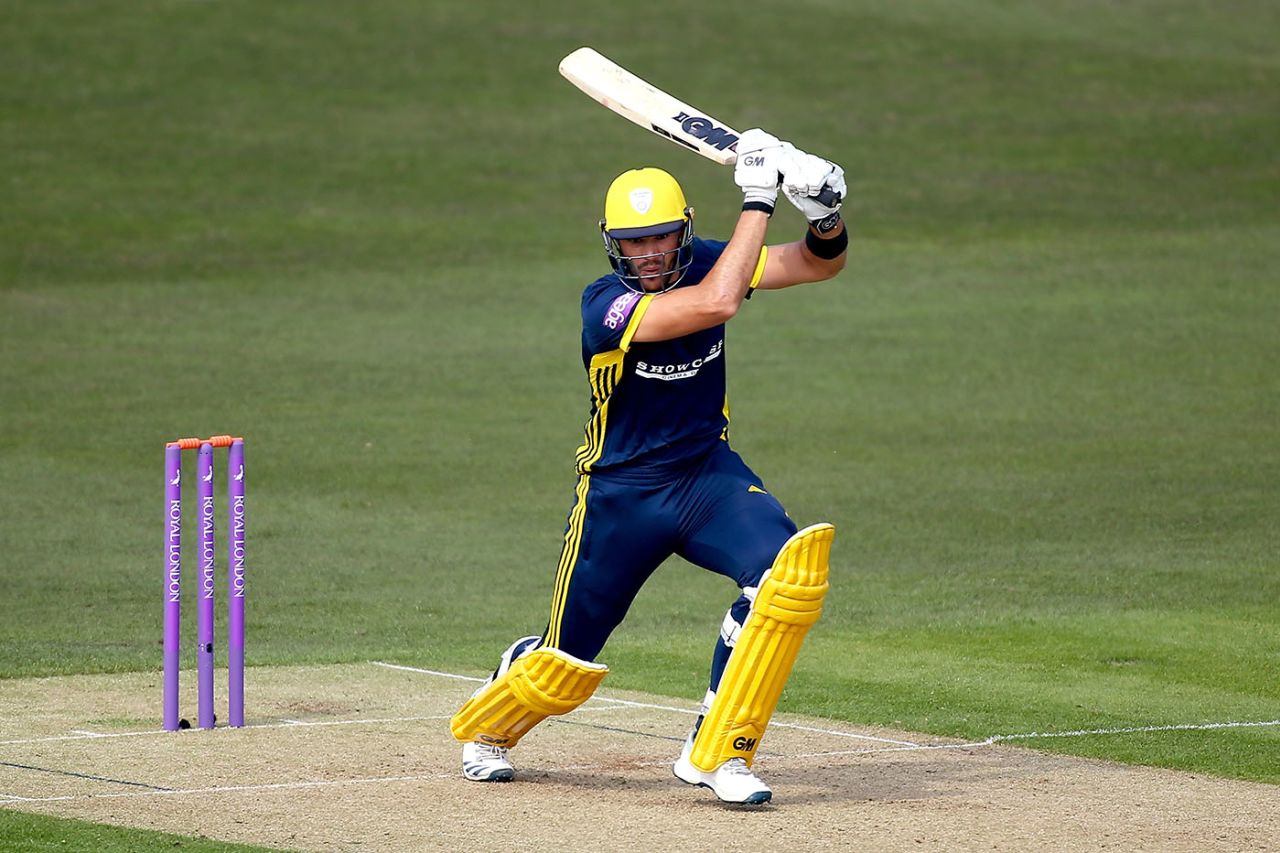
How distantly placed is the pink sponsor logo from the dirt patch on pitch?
158 centimetres

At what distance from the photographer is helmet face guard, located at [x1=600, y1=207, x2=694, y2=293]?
22.5ft

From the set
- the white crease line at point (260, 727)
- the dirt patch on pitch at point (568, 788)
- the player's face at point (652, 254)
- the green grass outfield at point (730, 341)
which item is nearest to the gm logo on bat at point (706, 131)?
the player's face at point (652, 254)

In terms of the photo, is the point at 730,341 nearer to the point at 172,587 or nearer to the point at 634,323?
the point at 172,587

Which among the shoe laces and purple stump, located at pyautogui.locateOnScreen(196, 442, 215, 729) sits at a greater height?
purple stump, located at pyautogui.locateOnScreen(196, 442, 215, 729)

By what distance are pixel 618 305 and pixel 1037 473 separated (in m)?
8.94

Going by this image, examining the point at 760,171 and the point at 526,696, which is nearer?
the point at 760,171

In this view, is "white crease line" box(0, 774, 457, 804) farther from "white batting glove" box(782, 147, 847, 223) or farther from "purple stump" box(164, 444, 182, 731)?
"white batting glove" box(782, 147, 847, 223)

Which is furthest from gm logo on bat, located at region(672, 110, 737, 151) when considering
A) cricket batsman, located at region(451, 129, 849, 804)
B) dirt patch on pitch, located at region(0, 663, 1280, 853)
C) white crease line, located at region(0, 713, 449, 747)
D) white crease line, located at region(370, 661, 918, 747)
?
white crease line, located at region(0, 713, 449, 747)

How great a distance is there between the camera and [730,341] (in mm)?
20172

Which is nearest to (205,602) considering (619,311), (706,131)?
(619,311)

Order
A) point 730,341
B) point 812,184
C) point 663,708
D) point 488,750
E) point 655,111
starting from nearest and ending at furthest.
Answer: point 812,184 < point 488,750 < point 655,111 < point 663,708 < point 730,341

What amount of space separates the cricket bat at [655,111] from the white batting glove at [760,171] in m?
0.16

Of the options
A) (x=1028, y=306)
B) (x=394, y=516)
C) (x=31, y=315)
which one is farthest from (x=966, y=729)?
(x=31, y=315)

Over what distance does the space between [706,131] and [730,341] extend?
510 inches
